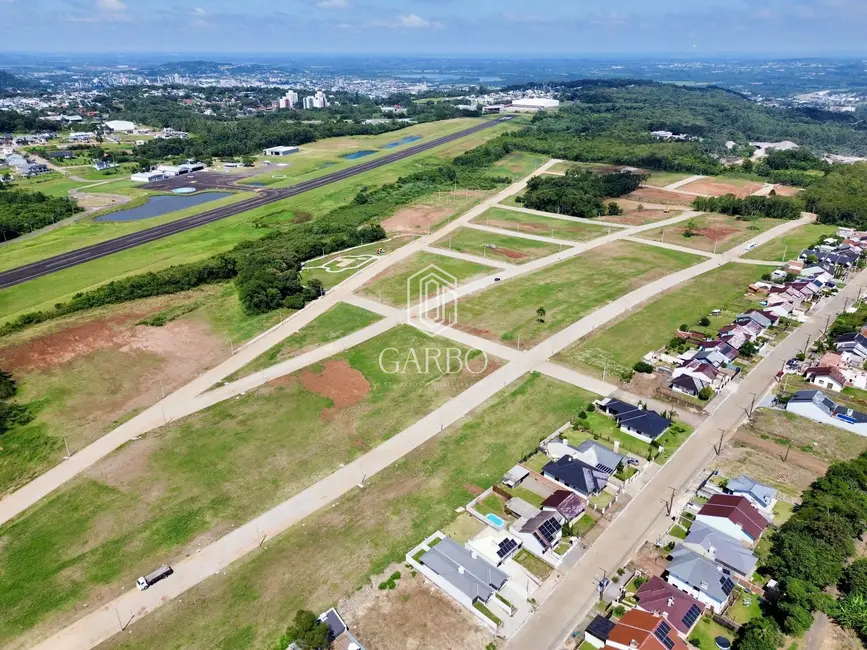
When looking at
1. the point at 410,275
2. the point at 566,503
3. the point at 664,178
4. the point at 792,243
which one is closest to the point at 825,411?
the point at 566,503

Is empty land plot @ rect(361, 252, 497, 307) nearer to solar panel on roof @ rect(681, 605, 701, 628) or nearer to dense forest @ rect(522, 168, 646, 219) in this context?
dense forest @ rect(522, 168, 646, 219)

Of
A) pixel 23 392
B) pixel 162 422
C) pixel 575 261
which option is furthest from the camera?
pixel 575 261

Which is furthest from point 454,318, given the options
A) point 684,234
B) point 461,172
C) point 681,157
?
point 681,157

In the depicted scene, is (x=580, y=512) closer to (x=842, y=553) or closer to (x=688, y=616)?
(x=688, y=616)

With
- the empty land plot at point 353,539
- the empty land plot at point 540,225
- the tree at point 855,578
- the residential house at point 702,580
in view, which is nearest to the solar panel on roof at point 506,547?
the empty land plot at point 353,539

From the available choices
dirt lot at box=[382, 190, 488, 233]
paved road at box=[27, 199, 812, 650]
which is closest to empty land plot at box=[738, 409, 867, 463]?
paved road at box=[27, 199, 812, 650]

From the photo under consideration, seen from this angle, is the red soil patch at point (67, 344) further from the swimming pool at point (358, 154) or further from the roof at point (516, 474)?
the swimming pool at point (358, 154)
